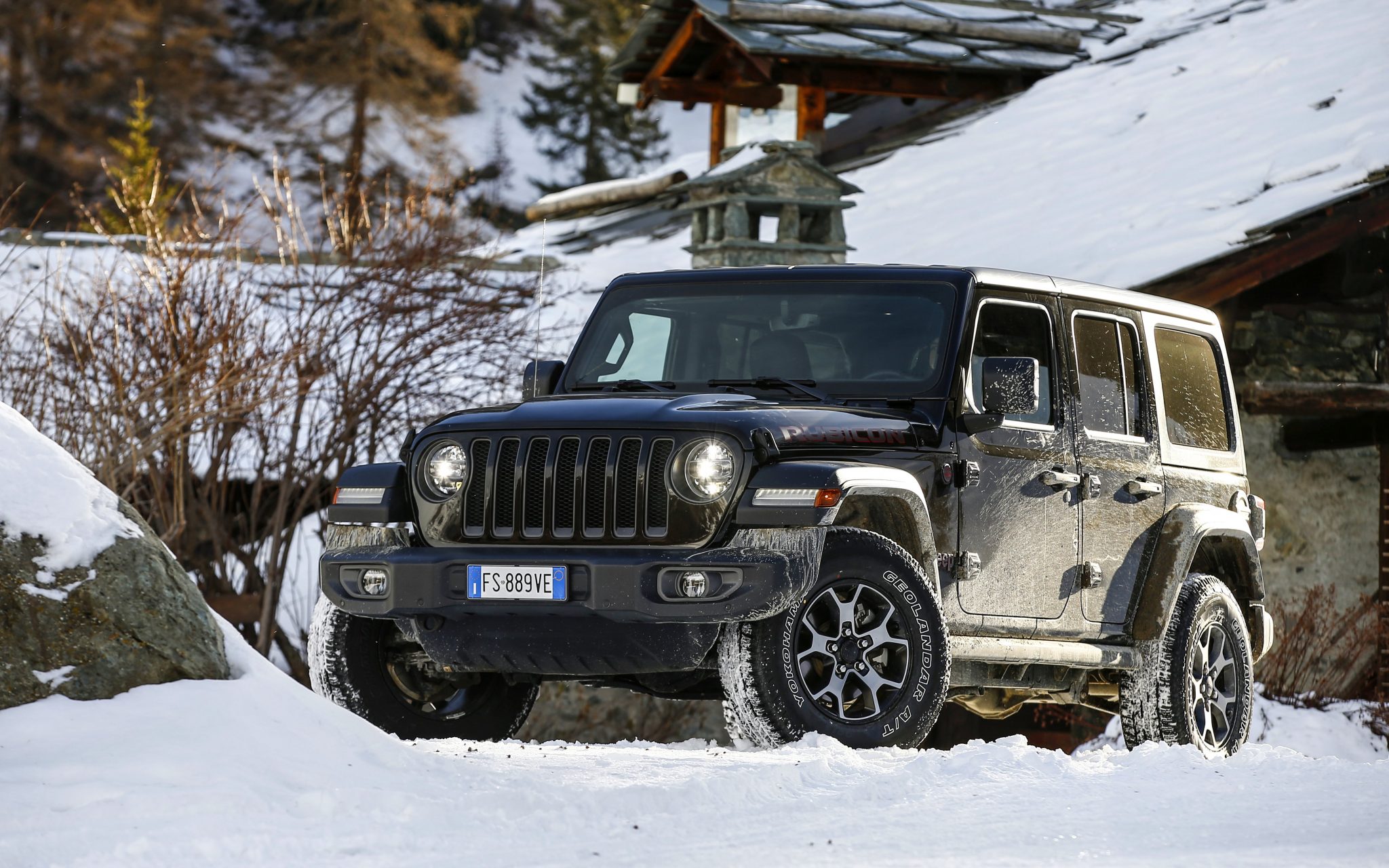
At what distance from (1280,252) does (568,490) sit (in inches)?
323

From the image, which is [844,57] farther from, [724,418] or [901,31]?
[724,418]

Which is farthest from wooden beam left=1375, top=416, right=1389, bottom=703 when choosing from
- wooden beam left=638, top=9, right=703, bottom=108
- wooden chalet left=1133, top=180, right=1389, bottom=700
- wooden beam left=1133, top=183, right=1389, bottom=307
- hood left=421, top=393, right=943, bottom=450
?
hood left=421, top=393, right=943, bottom=450

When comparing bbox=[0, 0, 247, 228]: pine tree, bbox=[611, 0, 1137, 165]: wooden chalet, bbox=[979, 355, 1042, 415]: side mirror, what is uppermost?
bbox=[0, 0, 247, 228]: pine tree

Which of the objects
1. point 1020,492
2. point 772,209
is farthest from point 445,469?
point 772,209

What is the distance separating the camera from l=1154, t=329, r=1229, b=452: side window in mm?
8430

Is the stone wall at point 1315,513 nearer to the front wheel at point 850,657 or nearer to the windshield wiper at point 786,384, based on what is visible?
the windshield wiper at point 786,384

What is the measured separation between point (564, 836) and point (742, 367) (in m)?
2.66

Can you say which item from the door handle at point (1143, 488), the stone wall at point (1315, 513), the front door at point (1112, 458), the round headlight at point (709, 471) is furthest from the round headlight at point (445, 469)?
the stone wall at point (1315, 513)

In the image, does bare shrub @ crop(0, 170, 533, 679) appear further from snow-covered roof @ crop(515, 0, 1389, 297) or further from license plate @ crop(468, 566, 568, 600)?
license plate @ crop(468, 566, 568, 600)

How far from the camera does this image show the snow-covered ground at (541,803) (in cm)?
474

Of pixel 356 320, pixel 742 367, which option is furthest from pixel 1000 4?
pixel 742 367

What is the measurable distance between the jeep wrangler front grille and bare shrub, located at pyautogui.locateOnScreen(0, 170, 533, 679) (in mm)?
6216

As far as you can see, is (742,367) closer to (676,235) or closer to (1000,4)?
(676,235)

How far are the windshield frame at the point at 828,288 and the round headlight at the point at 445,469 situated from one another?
885 millimetres
